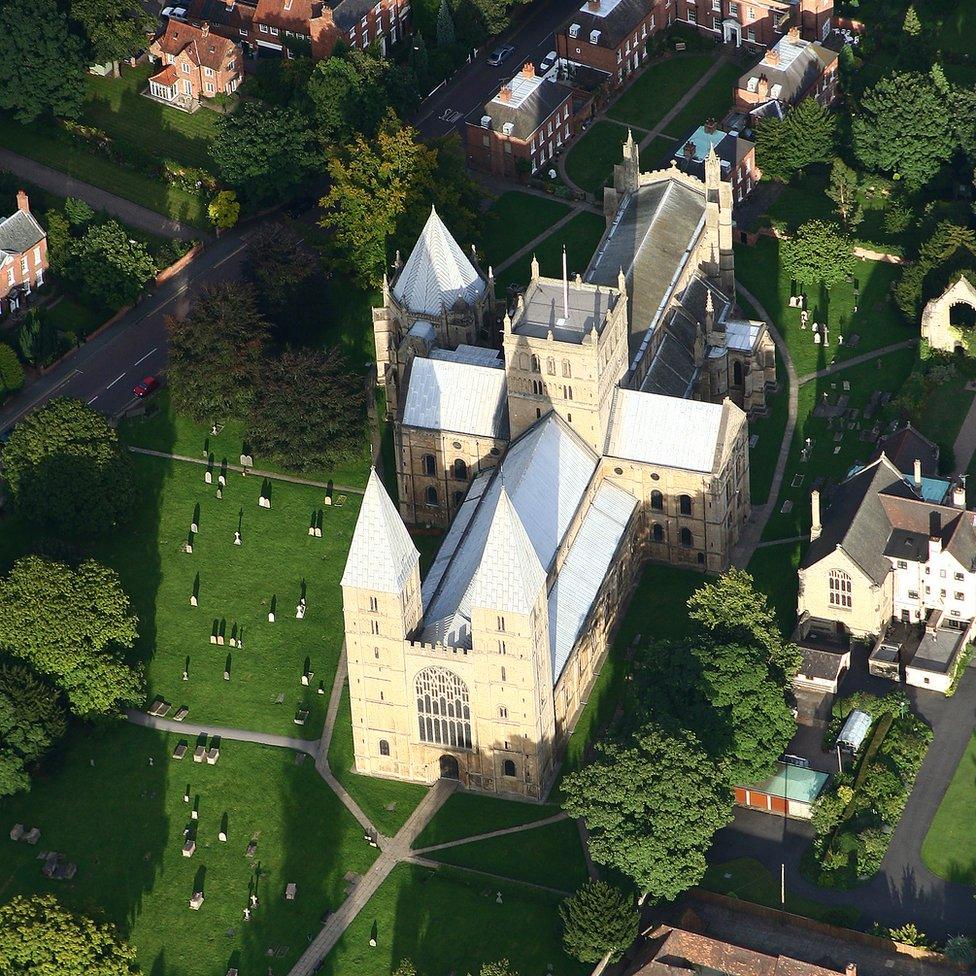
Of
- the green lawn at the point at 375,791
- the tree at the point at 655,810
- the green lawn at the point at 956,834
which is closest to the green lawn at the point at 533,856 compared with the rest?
the green lawn at the point at 375,791

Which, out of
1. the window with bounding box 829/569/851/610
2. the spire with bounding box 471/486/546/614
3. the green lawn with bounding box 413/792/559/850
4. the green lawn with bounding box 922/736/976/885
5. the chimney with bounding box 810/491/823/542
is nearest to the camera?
the spire with bounding box 471/486/546/614

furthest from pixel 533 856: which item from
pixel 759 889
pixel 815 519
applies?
pixel 815 519

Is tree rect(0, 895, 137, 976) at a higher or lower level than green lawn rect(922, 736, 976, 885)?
higher

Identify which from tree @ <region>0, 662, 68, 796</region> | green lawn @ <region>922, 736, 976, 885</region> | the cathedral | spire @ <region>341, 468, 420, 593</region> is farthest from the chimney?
tree @ <region>0, 662, 68, 796</region>

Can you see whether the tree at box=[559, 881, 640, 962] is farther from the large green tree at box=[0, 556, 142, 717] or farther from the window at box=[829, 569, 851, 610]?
the large green tree at box=[0, 556, 142, 717]

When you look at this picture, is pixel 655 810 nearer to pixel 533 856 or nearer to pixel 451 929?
pixel 533 856

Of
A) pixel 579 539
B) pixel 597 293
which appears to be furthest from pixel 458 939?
pixel 597 293
